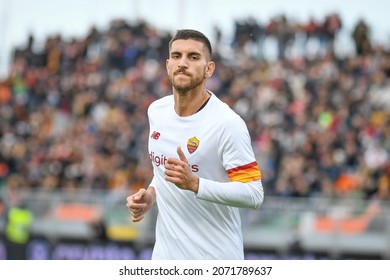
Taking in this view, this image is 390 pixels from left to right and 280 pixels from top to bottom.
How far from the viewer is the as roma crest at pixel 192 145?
6972 millimetres

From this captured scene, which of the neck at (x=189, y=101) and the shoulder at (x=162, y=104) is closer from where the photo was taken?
the neck at (x=189, y=101)

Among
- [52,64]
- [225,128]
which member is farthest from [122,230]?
[225,128]

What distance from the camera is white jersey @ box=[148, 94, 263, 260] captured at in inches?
267

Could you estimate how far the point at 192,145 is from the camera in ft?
22.9

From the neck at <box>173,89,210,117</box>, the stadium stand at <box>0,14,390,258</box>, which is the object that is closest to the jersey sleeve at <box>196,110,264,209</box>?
the neck at <box>173,89,210,117</box>

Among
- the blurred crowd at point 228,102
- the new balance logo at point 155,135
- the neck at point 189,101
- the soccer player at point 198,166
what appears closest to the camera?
the soccer player at point 198,166

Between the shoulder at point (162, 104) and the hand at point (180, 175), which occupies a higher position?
the shoulder at point (162, 104)

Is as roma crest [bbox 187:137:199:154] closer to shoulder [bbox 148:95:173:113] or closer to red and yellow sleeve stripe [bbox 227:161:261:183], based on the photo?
red and yellow sleeve stripe [bbox 227:161:261:183]

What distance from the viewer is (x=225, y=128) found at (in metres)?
6.85

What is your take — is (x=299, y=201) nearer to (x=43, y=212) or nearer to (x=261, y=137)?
(x=261, y=137)

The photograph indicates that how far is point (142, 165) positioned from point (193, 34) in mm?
13224

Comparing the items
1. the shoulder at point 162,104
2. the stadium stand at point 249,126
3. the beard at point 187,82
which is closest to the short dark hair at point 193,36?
the beard at point 187,82

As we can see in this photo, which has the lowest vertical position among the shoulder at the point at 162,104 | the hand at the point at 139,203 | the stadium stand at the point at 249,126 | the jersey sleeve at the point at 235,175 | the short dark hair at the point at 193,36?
the stadium stand at the point at 249,126

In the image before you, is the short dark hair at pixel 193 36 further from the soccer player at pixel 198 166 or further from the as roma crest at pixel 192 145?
the as roma crest at pixel 192 145
